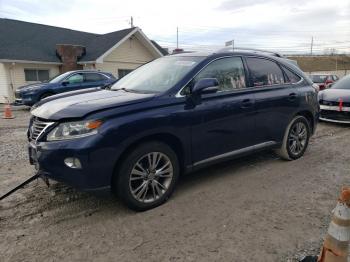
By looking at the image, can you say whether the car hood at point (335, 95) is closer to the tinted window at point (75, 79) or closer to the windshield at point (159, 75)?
the windshield at point (159, 75)

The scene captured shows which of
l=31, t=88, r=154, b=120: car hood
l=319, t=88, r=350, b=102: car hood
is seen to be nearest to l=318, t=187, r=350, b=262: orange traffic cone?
l=31, t=88, r=154, b=120: car hood

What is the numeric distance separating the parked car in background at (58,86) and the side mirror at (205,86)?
30.4 feet

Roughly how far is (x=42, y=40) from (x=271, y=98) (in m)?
21.2

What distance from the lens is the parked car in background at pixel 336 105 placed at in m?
8.83

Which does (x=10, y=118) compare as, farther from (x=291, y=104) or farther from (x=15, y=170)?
(x=291, y=104)

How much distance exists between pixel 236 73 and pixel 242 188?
163 cm

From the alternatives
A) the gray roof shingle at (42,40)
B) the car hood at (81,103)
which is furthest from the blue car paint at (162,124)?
the gray roof shingle at (42,40)

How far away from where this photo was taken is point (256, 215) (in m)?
3.66

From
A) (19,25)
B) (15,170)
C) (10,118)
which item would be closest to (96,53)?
(19,25)

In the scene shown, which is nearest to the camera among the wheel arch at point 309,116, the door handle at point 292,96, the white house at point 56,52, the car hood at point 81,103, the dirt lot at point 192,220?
the dirt lot at point 192,220

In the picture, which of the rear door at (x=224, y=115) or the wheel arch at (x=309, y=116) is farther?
the wheel arch at (x=309, y=116)

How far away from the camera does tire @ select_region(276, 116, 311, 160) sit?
5484 mm

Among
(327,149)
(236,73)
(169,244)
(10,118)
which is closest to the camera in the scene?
(169,244)

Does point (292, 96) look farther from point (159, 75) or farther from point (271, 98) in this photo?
point (159, 75)
